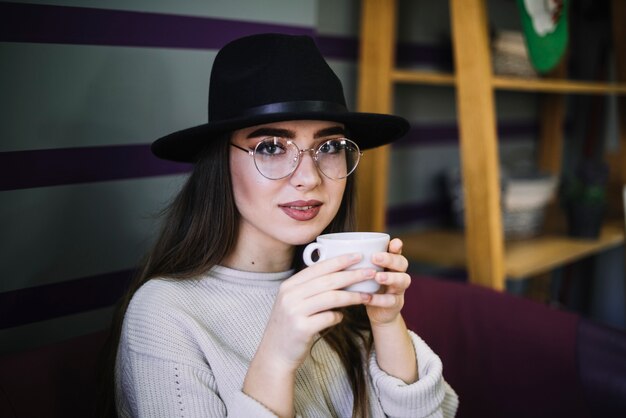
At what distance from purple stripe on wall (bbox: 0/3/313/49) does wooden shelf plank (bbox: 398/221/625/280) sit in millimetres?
1068

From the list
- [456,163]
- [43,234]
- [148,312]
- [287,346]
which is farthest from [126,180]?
[456,163]

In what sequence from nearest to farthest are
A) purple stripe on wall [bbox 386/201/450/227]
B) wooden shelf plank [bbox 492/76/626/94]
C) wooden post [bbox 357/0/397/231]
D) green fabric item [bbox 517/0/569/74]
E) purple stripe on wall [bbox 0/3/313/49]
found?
purple stripe on wall [bbox 0/3/313/49] < green fabric item [bbox 517/0/569/74] < wooden shelf plank [bbox 492/76/626/94] < wooden post [bbox 357/0/397/231] < purple stripe on wall [bbox 386/201/450/227]

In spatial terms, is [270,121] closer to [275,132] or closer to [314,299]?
[275,132]

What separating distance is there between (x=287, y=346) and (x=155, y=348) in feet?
0.92

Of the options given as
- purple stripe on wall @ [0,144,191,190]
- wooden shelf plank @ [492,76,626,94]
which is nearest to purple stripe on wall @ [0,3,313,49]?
purple stripe on wall @ [0,144,191,190]

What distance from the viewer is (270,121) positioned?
1.15 meters

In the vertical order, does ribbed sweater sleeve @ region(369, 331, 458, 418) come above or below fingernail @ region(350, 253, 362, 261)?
below

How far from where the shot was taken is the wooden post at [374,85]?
2.27m

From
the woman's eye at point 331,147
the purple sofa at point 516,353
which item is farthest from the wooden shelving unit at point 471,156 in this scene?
the woman's eye at point 331,147

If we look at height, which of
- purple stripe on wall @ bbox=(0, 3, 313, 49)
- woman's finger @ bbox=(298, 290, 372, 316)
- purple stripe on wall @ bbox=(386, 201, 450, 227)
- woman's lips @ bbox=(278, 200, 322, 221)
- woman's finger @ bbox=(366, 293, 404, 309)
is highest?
purple stripe on wall @ bbox=(0, 3, 313, 49)

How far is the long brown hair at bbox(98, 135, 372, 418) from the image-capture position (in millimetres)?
1285

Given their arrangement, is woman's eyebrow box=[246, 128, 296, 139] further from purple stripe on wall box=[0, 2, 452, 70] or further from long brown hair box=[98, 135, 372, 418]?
purple stripe on wall box=[0, 2, 452, 70]

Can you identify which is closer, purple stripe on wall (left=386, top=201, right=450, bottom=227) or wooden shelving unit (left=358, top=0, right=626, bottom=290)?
wooden shelving unit (left=358, top=0, right=626, bottom=290)

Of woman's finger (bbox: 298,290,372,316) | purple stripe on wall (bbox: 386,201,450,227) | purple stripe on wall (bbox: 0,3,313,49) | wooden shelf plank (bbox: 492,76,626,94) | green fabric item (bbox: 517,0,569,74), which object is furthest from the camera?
purple stripe on wall (bbox: 386,201,450,227)
